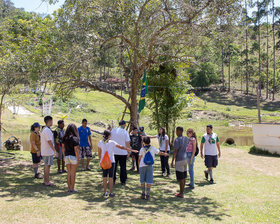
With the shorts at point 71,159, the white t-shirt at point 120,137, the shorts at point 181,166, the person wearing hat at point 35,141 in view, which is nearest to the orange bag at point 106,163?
the shorts at point 71,159

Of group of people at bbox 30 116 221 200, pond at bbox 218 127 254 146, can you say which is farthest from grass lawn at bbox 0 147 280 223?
pond at bbox 218 127 254 146

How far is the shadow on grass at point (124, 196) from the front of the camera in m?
5.96

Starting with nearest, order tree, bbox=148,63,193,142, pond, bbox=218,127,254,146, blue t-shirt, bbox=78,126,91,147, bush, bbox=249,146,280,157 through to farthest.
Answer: blue t-shirt, bbox=78,126,91,147 < bush, bbox=249,146,280,157 < tree, bbox=148,63,193,142 < pond, bbox=218,127,254,146

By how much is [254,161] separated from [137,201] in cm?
804

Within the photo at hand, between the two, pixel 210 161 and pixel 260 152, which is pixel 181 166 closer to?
pixel 210 161

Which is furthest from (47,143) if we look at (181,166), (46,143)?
(181,166)

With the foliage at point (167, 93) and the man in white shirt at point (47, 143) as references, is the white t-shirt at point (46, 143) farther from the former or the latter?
the foliage at point (167, 93)

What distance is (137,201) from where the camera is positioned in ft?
22.2

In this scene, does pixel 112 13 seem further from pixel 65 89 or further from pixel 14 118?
pixel 14 118

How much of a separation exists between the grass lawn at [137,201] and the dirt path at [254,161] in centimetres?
94

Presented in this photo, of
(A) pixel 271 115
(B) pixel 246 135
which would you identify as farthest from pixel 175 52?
(A) pixel 271 115

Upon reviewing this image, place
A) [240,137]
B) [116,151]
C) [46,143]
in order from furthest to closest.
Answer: [240,137]
[116,151]
[46,143]

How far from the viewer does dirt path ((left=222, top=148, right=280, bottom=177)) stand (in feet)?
36.5

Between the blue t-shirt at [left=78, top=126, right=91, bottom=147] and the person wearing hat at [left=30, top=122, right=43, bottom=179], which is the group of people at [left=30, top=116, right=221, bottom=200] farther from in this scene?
the blue t-shirt at [left=78, top=126, right=91, bottom=147]
